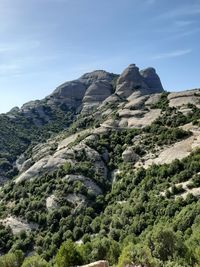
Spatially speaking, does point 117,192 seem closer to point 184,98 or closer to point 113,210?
point 113,210

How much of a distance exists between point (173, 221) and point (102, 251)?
1913 centimetres

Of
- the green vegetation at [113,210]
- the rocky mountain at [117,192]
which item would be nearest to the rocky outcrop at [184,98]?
the rocky mountain at [117,192]

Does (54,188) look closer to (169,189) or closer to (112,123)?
(169,189)

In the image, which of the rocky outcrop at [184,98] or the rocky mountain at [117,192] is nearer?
the rocky mountain at [117,192]

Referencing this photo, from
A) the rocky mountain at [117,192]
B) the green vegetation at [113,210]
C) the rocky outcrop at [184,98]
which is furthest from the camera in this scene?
the rocky outcrop at [184,98]

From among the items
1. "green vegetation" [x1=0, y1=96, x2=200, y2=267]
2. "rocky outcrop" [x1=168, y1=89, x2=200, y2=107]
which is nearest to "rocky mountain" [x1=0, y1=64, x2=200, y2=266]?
"green vegetation" [x1=0, y1=96, x2=200, y2=267]

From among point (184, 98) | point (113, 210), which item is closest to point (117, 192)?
point (113, 210)

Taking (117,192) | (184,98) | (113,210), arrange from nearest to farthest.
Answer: (113,210) < (117,192) < (184,98)

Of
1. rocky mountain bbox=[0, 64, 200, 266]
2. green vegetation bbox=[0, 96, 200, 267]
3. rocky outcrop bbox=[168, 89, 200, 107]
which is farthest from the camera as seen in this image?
rocky outcrop bbox=[168, 89, 200, 107]

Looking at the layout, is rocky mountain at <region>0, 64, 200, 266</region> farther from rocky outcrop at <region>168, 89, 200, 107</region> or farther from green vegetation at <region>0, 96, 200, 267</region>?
rocky outcrop at <region>168, 89, 200, 107</region>

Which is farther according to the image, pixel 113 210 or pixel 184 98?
pixel 184 98

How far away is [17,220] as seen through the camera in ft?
356

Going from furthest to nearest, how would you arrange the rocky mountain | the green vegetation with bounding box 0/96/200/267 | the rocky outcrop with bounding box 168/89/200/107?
the rocky outcrop with bounding box 168/89/200/107, the rocky mountain, the green vegetation with bounding box 0/96/200/267

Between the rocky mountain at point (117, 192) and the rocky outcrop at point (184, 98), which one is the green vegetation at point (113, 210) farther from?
the rocky outcrop at point (184, 98)
